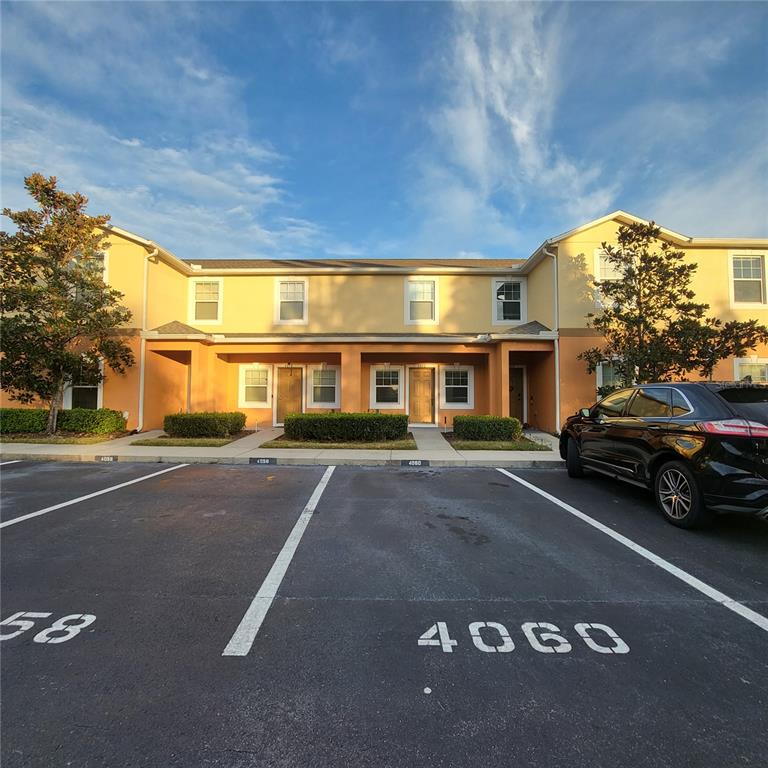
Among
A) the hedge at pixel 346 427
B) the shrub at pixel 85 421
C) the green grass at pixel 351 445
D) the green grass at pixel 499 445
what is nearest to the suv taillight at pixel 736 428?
the green grass at pixel 499 445

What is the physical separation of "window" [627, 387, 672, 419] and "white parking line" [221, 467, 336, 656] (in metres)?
4.69

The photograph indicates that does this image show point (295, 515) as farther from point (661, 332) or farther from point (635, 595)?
point (661, 332)

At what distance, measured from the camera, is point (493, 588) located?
10.8 feet

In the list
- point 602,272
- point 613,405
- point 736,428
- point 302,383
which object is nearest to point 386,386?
point 302,383

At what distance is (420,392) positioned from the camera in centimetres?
1488

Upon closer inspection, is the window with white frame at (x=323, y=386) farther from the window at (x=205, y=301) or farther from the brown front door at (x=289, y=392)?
the window at (x=205, y=301)

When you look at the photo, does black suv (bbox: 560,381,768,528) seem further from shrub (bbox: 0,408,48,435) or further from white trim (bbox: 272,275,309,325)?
shrub (bbox: 0,408,48,435)

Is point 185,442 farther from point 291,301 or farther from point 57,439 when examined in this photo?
point 291,301

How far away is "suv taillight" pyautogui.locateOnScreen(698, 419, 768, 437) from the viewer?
13.6 ft

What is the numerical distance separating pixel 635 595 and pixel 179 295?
15.0 m

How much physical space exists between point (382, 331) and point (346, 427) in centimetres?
461

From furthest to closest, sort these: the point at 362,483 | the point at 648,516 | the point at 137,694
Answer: the point at 362,483
the point at 648,516
the point at 137,694

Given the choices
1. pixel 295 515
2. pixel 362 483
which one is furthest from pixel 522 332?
pixel 295 515

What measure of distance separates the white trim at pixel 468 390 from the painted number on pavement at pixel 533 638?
1199 cm
